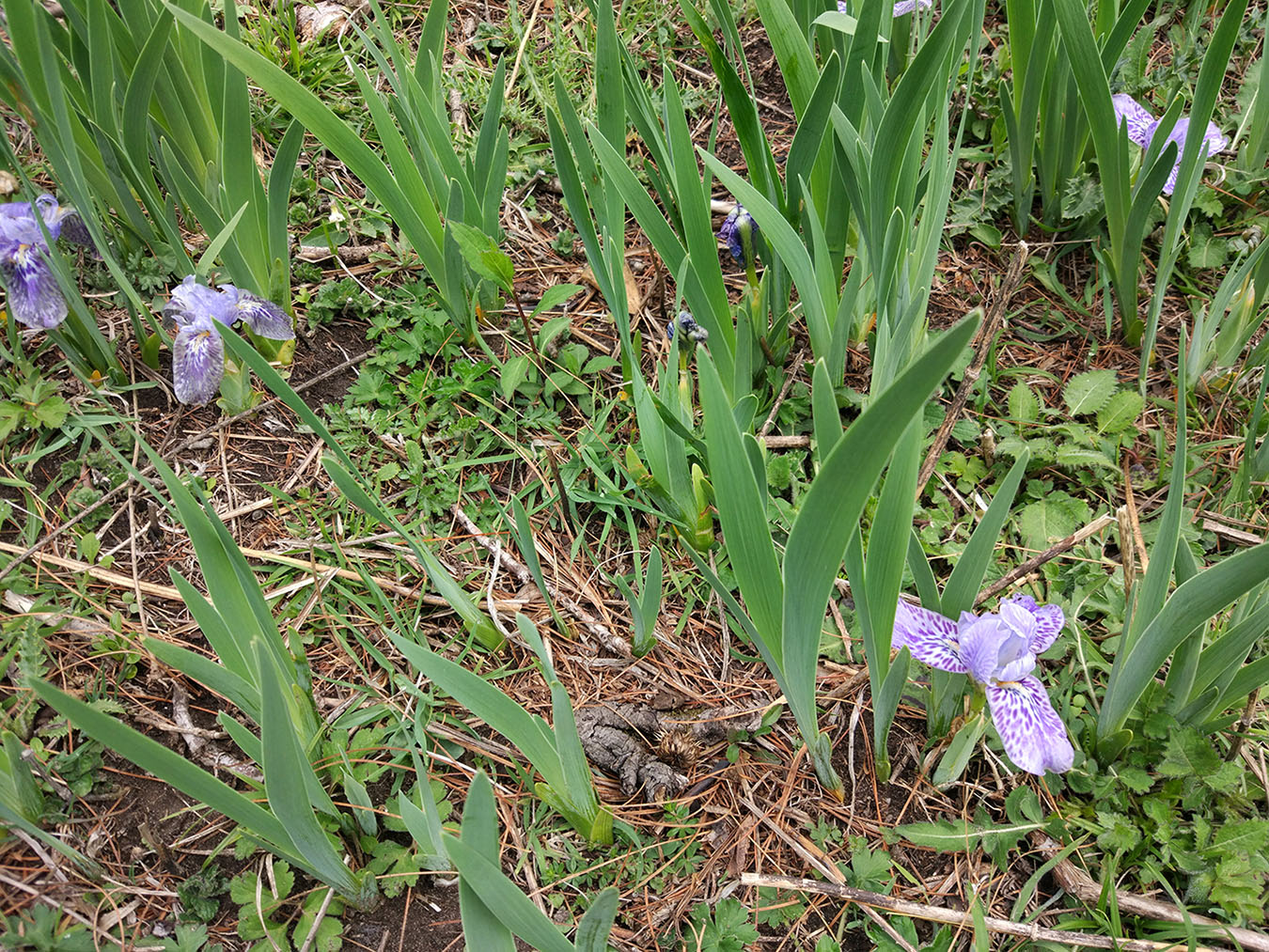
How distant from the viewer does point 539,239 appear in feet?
7.03

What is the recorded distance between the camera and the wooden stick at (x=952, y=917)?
118 centimetres

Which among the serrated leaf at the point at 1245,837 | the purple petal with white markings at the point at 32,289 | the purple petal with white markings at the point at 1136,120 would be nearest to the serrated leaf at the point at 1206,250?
the purple petal with white markings at the point at 1136,120

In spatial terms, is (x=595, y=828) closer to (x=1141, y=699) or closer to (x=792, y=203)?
(x=1141, y=699)

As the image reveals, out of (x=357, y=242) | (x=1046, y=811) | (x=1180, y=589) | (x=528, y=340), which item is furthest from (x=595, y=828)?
(x=357, y=242)

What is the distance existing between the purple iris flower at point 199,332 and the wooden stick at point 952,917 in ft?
4.25

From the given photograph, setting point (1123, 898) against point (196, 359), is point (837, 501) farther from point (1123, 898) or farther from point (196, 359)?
point (196, 359)

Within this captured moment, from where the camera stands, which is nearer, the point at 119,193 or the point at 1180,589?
the point at 1180,589

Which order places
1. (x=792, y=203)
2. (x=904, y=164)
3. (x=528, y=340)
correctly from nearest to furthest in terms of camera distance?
(x=904, y=164) < (x=792, y=203) < (x=528, y=340)

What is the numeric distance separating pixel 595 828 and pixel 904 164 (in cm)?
120

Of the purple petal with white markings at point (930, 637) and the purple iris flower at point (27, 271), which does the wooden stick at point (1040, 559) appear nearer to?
the purple petal with white markings at point (930, 637)

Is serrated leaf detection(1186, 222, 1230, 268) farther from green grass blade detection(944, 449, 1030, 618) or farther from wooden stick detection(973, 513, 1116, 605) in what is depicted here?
green grass blade detection(944, 449, 1030, 618)

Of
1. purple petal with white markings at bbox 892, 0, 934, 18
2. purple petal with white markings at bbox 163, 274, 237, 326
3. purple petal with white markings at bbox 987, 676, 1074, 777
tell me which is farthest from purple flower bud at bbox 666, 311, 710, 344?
purple petal with white markings at bbox 892, 0, 934, 18

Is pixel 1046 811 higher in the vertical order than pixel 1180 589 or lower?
lower

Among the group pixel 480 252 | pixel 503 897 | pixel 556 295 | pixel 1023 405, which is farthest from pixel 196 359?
pixel 1023 405
